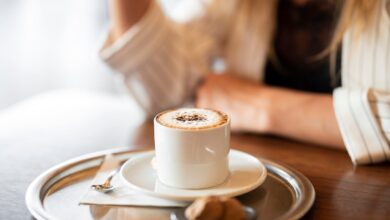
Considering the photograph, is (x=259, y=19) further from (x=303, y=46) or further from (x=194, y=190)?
(x=194, y=190)

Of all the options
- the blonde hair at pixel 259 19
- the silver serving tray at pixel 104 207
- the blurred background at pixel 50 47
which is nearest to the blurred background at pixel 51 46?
the blurred background at pixel 50 47

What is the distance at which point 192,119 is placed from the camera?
23.8 inches

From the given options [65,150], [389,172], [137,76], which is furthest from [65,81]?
[389,172]

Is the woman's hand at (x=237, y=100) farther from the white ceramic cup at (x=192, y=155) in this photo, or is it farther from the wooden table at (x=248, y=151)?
the white ceramic cup at (x=192, y=155)

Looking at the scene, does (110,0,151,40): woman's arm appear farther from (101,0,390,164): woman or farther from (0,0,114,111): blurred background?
(0,0,114,111): blurred background

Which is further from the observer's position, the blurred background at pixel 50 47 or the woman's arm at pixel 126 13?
the blurred background at pixel 50 47

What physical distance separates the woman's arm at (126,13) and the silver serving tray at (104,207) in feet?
1.21

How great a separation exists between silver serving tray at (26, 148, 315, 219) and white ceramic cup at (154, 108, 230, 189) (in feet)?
0.15

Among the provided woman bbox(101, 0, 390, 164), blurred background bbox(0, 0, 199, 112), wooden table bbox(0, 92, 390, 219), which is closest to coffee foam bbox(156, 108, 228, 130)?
wooden table bbox(0, 92, 390, 219)

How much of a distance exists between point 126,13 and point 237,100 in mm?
287

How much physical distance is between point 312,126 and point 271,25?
35 cm

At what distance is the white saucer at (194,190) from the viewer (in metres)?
0.55

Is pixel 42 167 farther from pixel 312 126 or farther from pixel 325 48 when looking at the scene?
pixel 325 48

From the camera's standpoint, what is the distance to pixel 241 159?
67 cm
